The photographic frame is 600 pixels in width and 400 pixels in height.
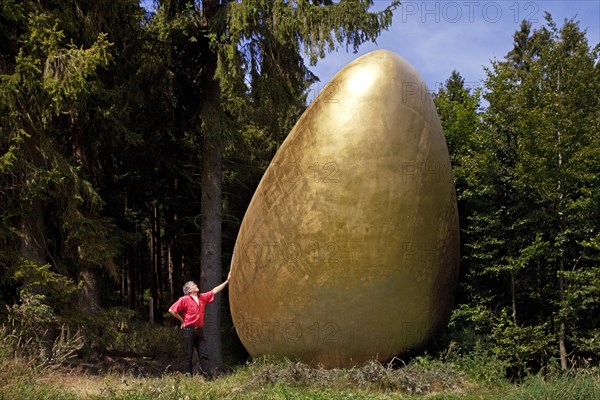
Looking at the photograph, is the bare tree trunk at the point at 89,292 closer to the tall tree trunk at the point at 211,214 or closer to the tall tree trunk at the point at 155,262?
the tall tree trunk at the point at 211,214

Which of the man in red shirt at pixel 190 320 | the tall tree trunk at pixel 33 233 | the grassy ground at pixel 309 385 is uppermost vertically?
the tall tree trunk at pixel 33 233

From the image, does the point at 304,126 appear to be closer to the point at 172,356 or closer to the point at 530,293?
the point at 530,293

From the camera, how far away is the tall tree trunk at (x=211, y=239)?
13500 millimetres

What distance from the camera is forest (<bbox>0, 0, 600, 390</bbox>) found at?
1000cm

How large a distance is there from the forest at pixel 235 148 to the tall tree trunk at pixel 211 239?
1.4 inches

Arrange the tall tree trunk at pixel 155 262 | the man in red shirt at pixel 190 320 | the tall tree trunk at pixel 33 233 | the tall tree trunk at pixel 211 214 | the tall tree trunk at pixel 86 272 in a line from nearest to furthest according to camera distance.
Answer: the man in red shirt at pixel 190 320 → the tall tree trunk at pixel 33 233 → the tall tree trunk at pixel 86 272 → the tall tree trunk at pixel 211 214 → the tall tree trunk at pixel 155 262

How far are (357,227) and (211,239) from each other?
6097 mm

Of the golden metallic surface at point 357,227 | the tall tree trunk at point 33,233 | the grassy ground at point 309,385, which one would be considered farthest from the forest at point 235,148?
the golden metallic surface at point 357,227

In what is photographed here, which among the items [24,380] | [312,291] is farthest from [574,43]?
[24,380]

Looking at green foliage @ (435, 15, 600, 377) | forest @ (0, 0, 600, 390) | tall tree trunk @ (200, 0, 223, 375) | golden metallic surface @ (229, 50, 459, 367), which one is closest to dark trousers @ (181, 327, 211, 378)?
golden metallic surface @ (229, 50, 459, 367)

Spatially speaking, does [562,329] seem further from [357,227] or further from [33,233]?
[33,233]

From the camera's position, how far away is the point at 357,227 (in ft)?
27.5

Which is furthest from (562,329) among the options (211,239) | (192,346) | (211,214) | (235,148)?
(235,148)

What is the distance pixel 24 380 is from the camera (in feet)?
20.3
